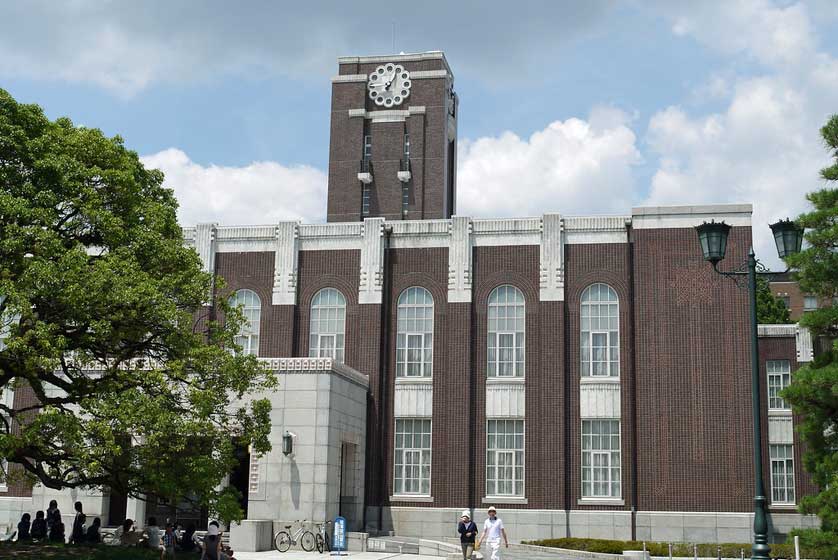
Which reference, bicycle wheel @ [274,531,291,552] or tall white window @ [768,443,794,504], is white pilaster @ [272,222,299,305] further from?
tall white window @ [768,443,794,504]

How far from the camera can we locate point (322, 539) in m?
29.6

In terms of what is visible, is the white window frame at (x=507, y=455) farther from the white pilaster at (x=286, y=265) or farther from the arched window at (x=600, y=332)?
the white pilaster at (x=286, y=265)

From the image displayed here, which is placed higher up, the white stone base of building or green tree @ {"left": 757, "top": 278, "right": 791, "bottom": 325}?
green tree @ {"left": 757, "top": 278, "right": 791, "bottom": 325}

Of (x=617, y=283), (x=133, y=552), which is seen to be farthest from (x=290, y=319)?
(x=133, y=552)

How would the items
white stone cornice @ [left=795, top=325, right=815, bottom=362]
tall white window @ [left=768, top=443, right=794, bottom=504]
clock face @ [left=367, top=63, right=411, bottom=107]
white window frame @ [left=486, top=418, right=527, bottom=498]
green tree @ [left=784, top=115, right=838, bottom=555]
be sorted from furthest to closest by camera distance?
clock face @ [left=367, top=63, right=411, bottom=107] < white stone cornice @ [left=795, top=325, right=815, bottom=362] < white window frame @ [left=486, top=418, right=527, bottom=498] < tall white window @ [left=768, top=443, right=794, bottom=504] < green tree @ [left=784, top=115, right=838, bottom=555]

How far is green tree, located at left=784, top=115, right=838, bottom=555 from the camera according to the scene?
2166cm

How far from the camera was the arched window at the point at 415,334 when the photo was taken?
3684 cm

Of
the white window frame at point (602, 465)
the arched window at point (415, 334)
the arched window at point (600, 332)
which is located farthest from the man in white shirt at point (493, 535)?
the arched window at point (415, 334)

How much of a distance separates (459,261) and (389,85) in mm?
12259

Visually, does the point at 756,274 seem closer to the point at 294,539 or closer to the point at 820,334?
the point at 820,334

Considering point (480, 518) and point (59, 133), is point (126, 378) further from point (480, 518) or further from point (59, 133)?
point (480, 518)

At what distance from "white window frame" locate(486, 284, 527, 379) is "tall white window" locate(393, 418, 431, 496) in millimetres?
3288

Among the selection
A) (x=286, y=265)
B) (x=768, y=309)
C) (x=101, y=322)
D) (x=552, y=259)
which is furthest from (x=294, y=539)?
(x=768, y=309)

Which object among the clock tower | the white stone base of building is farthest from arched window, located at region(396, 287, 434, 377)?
the clock tower
